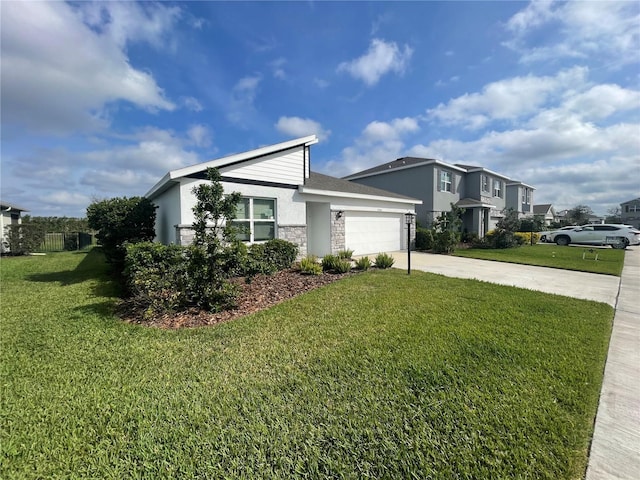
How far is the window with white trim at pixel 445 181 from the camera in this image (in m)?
20.2

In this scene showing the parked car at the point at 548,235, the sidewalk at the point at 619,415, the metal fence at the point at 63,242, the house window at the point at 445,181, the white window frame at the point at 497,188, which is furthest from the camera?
the white window frame at the point at 497,188

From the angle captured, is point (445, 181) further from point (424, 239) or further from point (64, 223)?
point (64, 223)

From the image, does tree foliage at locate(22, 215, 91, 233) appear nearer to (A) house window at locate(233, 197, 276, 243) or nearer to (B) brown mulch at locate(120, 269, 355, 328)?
(A) house window at locate(233, 197, 276, 243)

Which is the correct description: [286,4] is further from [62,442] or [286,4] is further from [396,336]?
[62,442]

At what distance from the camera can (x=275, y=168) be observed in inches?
401

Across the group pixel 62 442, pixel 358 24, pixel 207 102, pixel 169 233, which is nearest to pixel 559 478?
pixel 62 442

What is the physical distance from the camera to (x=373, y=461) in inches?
83.1

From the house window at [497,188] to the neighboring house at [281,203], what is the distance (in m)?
16.1

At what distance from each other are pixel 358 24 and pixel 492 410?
11.2 m

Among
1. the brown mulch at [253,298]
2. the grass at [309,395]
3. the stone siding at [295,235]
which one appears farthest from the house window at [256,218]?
the grass at [309,395]

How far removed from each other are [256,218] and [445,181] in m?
16.5

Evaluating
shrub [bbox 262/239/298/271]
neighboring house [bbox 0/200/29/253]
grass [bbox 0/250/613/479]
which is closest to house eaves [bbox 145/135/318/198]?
shrub [bbox 262/239/298/271]

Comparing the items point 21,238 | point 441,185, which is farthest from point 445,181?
point 21,238

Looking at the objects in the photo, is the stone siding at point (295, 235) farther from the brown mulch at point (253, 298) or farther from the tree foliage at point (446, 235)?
Result: the tree foliage at point (446, 235)
